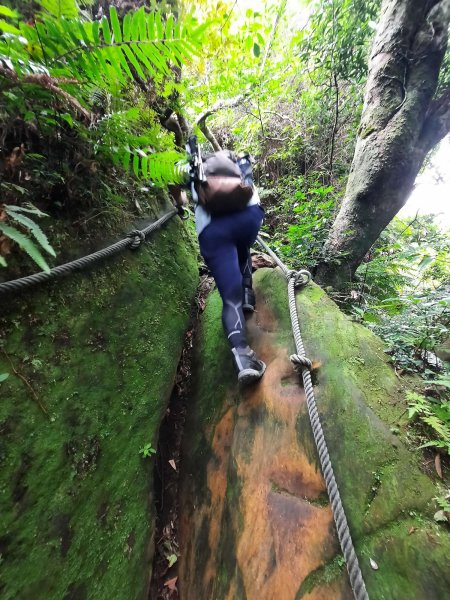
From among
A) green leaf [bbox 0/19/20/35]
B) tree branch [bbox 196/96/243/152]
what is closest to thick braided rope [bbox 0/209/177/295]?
green leaf [bbox 0/19/20/35]

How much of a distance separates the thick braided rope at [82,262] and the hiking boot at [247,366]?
141 cm

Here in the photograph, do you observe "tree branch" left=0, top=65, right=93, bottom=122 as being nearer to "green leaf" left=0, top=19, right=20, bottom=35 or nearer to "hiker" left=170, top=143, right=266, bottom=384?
"green leaf" left=0, top=19, right=20, bottom=35

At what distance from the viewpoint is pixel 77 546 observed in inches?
70.3

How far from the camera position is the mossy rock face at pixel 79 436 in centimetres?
162

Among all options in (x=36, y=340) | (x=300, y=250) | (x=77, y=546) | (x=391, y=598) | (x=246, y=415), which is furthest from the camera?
(x=300, y=250)

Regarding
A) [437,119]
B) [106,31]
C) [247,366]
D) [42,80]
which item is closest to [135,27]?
[106,31]

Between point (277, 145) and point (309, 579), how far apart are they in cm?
845

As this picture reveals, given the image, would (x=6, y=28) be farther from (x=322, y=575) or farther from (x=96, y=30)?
(x=322, y=575)

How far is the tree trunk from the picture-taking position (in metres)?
4.27

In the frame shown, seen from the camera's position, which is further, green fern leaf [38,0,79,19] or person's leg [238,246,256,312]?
person's leg [238,246,256,312]

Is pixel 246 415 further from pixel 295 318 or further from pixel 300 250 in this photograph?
pixel 300 250

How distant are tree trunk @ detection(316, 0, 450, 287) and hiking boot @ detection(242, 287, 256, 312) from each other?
1.68 m

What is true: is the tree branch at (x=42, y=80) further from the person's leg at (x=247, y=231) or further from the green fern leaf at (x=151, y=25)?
the person's leg at (x=247, y=231)

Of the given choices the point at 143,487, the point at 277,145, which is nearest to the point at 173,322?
the point at 143,487
